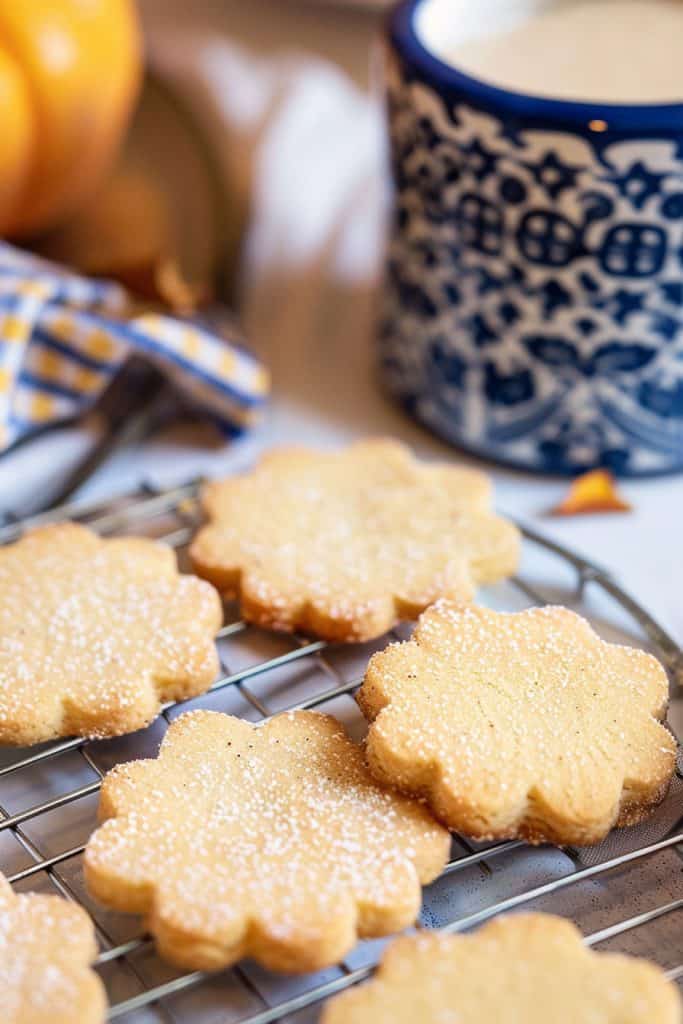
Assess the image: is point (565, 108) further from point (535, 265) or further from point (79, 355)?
point (79, 355)

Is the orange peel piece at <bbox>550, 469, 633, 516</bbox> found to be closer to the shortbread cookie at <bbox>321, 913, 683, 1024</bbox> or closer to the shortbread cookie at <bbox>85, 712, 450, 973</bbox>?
the shortbread cookie at <bbox>85, 712, 450, 973</bbox>

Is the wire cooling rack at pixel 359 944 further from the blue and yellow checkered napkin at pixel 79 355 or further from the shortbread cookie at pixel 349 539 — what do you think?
the blue and yellow checkered napkin at pixel 79 355

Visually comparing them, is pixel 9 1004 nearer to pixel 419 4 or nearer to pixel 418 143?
pixel 418 143

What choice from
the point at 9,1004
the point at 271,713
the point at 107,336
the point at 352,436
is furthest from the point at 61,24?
the point at 9,1004

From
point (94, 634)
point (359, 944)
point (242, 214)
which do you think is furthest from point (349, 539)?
point (242, 214)

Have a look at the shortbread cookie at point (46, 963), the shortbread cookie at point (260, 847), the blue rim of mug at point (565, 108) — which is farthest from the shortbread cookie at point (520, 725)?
the blue rim of mug at point (565, 108)

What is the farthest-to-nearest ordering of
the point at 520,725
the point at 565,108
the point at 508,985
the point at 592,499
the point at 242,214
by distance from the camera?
the point at 242,214, the point at 592,499, the point at 565,108, the point at 520,725, the point at 508,985
